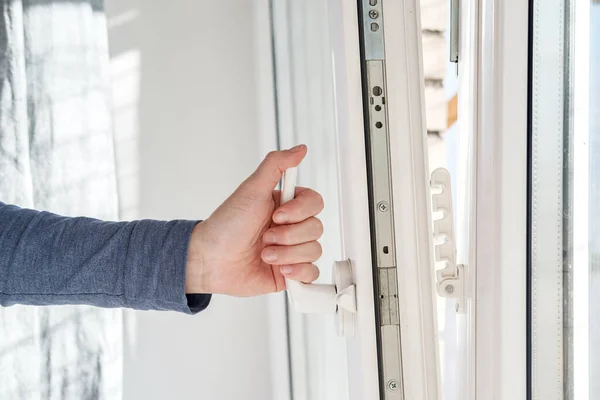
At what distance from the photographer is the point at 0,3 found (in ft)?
5.39

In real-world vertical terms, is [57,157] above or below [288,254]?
above

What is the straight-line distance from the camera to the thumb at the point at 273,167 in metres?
0.74

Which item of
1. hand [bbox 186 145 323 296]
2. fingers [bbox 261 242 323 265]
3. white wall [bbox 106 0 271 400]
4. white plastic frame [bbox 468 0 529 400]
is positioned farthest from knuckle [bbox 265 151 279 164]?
white wall [bbox 106 0 271 400]

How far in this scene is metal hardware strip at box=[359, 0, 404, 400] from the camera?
0.61 m

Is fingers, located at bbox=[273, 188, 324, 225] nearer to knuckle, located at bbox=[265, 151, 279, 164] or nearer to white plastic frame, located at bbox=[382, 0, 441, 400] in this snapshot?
knuckle, located at bbox=[265, 151, 279, 164]

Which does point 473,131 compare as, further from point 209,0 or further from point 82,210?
point 209,0

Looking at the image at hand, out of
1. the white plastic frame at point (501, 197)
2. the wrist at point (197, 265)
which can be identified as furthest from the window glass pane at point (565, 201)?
the wrist at point (197, 265)

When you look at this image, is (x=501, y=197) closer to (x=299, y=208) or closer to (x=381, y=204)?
(x=381, y=204)

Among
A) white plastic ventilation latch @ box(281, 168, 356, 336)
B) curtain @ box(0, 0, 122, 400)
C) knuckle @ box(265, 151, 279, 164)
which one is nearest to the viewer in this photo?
white plastic ventilation latch @ box(281, 168, 356, 336)

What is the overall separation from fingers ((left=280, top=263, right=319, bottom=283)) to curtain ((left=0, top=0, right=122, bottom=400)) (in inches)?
44.9

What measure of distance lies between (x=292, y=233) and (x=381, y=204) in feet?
0.65

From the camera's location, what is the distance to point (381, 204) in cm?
62

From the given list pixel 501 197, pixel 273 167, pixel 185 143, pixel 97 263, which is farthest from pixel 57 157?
pixel 501 197

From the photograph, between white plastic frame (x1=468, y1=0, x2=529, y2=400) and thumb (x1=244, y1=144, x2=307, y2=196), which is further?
thumb (x1=244, y1=144, x2=307, y2=196)
